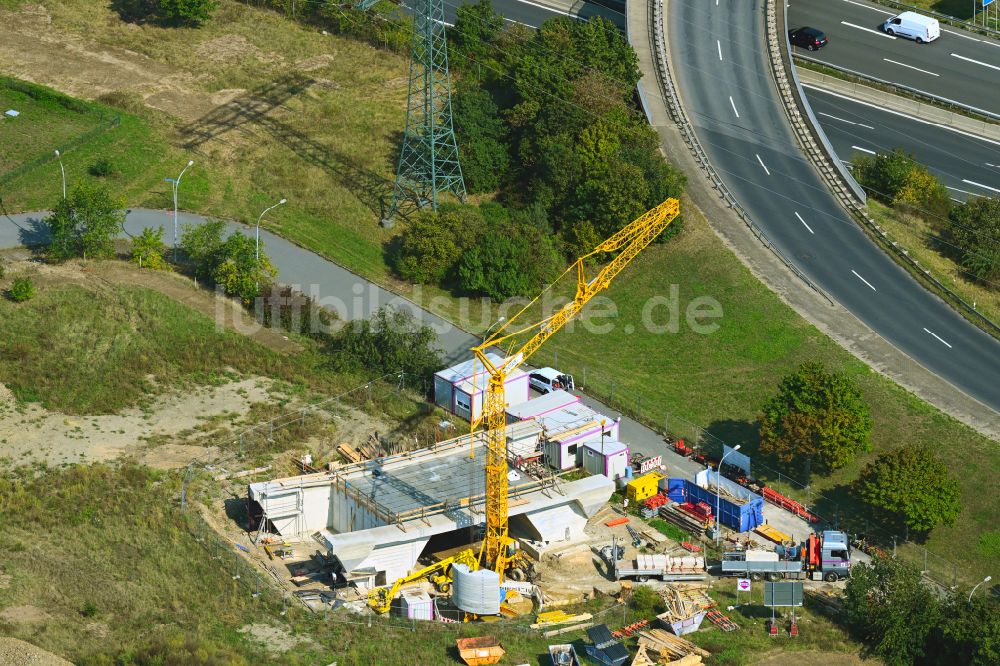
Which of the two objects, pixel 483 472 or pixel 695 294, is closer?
pixel 483 472

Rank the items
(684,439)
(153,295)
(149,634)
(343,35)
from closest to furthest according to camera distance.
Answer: (149,634) < (684,439) < (153,295) < (343,35)

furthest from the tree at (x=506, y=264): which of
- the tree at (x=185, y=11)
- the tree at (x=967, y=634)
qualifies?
the tree at (x=967, y=634)

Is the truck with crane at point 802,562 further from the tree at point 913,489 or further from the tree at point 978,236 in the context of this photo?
the tree at point 978,236

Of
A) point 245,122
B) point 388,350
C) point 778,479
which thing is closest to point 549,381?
point 388,350

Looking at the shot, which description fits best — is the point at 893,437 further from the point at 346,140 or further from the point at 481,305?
the point at 346,140

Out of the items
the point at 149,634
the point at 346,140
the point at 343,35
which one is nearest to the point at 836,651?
the point at 149,634

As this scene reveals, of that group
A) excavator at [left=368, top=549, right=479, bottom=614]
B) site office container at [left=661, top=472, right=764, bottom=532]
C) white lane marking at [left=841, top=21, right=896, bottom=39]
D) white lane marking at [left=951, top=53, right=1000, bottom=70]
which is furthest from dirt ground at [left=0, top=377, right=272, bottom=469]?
white lane marking at [left=951, top=53, right=1000, bottom=70]
